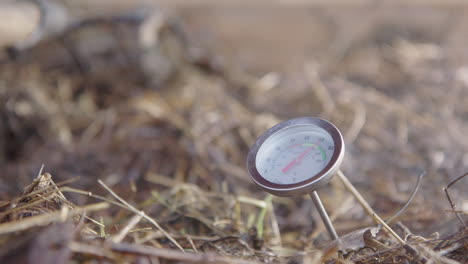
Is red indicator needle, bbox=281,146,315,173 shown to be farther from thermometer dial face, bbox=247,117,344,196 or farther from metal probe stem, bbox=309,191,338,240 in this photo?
metal probe stem, bbox=309,191,338,240

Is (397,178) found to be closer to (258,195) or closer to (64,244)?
(258,195)

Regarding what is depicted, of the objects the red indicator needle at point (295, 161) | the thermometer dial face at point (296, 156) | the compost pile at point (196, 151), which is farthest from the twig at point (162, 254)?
the red indicator needle at point (295, 161)

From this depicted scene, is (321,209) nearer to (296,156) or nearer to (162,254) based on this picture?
(296,156)

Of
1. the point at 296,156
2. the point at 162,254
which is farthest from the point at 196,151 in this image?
the point at 162,254

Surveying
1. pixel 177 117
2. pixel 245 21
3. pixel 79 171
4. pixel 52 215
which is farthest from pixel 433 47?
pixel 52 215

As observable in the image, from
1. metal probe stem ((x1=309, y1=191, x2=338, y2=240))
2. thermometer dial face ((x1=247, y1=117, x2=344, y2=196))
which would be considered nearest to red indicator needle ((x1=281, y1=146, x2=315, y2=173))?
thermometer dial face ((x1=247, y1=117, x2=344, y2=196))

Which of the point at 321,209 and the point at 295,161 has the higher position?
the point at 295,161

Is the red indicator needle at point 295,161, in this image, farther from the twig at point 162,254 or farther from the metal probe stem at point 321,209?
the twig at point 162,254

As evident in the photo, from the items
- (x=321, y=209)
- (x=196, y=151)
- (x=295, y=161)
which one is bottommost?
(x=321, y=209)
